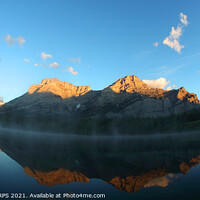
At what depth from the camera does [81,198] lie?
12.4m

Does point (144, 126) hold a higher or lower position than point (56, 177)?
higher

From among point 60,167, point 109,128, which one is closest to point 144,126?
point 109,128

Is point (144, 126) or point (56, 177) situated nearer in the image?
point (56, 177)

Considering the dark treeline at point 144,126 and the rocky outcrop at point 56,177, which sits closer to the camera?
the rocky outcrop at point 56,177

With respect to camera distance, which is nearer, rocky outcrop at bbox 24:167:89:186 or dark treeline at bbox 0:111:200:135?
rocky outcrop at bbox 24:167:89:186

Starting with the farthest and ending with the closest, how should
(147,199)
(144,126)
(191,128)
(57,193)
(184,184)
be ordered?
(144,126), (191,128), (184,184), (57,193), (147,199)

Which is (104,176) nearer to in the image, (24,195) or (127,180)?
(127,180)

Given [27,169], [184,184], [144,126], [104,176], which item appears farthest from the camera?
[144,126]

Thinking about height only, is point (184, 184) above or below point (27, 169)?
below

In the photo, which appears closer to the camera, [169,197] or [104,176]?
[169,197]

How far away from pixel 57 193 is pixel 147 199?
25.6ft

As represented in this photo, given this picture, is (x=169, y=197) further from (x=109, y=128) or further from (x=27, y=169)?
(x=109, y=128)

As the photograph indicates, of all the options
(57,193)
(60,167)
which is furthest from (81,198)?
(60,167)

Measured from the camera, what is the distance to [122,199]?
12.1m
